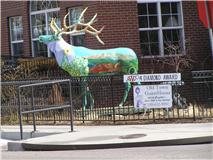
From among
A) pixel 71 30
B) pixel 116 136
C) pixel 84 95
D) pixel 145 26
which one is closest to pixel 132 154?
pixel 116 136

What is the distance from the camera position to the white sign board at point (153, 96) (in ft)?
46.2

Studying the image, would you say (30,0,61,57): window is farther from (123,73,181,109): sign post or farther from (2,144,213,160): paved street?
Result: (2,144,213,160): paved street

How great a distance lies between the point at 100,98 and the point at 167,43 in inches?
189

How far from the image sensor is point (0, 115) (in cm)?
1570

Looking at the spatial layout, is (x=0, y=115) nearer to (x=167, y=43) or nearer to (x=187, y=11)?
(x=167, y=43)

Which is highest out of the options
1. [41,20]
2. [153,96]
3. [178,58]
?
[41,20]

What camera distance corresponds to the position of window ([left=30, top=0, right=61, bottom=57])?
21328 mm

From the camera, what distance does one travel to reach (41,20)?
2170 cm

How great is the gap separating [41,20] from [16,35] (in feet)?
5.48

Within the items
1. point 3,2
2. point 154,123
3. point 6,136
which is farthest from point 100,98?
point 3,2

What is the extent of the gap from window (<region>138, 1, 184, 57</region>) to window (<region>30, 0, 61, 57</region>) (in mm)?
3605

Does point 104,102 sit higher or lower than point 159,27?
lower

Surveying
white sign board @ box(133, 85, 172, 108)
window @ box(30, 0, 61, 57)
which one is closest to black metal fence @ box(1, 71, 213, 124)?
white sign board @ box(133, 85, 172, 108)

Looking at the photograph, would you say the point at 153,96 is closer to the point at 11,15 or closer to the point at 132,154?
the point at 132,154
